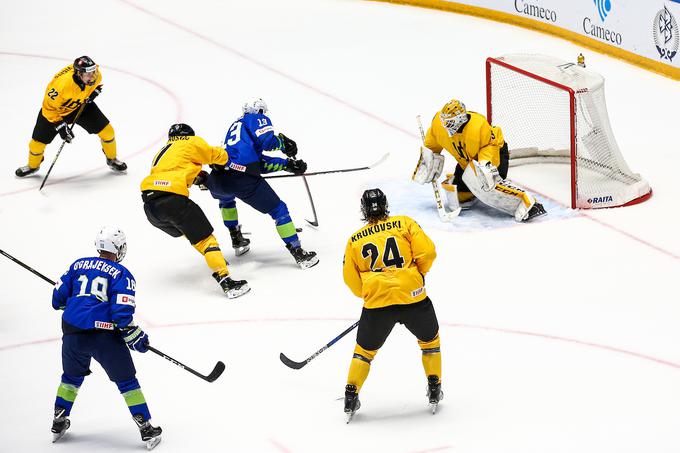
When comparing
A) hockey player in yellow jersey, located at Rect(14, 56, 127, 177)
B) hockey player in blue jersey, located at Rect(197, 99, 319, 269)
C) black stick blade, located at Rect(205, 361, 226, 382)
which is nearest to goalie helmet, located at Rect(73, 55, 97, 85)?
hockey player in yellow jersey, located at Rect(14, 56, 127, 177)

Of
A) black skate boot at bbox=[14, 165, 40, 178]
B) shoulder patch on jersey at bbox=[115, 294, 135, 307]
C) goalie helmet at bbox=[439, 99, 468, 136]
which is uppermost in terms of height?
shoulder patch on jersey at bbox=[115, 294, 135, 307]

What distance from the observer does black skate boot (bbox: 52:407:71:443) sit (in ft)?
19.1

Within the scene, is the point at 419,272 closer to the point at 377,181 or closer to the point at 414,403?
the point at 414,403

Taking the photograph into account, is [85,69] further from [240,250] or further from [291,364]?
[291,364]

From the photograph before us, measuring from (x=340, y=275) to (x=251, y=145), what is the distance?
100 centimetres

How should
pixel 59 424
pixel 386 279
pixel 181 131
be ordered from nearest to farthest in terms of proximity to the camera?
pixel 386 279
pixel 59 424
pixel 181 131

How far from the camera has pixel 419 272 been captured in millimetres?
5664

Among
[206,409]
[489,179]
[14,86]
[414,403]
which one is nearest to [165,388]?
[206,409]

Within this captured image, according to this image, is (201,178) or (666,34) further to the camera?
(666,34)

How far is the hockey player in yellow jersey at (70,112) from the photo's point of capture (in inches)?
348

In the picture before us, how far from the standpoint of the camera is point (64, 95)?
8.89 meters

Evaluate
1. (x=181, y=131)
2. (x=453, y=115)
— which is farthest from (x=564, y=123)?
(x=181, y=131)

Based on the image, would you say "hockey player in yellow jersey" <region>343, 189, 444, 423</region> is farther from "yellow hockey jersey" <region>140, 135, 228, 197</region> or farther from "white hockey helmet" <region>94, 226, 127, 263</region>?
"yellow hockey jersey" <region>140, 135, 228, 197</region>

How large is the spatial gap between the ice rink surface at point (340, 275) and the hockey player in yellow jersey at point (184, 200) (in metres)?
0.20
